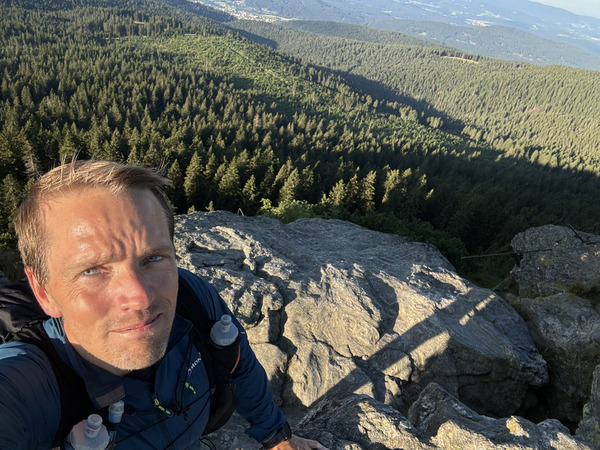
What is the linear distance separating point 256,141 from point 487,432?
2675 inches

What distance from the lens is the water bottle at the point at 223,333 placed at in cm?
282

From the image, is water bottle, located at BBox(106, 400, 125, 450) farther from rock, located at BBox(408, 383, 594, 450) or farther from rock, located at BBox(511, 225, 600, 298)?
rock, located at BBox(511, 225, 600, 298)

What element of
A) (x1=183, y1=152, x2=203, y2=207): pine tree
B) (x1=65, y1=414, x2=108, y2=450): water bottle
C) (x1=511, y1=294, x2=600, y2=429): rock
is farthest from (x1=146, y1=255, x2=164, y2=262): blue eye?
(x1=183, y1=152, x2=203, y2=207): pine tree

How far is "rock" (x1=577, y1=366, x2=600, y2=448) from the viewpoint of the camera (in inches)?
183

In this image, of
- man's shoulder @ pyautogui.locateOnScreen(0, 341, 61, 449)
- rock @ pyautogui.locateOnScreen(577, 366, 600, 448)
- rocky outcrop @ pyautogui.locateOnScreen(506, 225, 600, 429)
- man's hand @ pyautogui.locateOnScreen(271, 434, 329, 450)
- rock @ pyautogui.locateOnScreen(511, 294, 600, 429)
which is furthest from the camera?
rocky outcrop @ pyautogui.locateOnScreen(506, 225, 600, 429)

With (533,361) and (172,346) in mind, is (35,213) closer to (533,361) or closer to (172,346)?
(172,346)

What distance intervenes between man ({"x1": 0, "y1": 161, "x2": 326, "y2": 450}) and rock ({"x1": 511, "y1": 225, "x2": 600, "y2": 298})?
42.0 feet

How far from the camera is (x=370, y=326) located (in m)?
7.71

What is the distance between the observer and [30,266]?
2070mm

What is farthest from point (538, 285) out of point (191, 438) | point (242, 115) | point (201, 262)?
point (242, 115)

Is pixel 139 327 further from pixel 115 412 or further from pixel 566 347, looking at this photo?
pixel 566 347

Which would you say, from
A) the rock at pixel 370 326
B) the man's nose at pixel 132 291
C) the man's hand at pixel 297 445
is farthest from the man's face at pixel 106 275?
the rock at pixel 370 326

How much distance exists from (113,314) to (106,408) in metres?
0.67

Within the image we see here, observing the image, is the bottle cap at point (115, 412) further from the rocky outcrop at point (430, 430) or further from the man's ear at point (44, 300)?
the rocky outcrop at point (430, 430)
